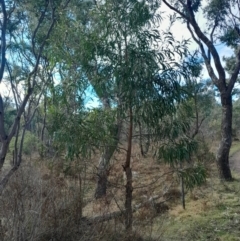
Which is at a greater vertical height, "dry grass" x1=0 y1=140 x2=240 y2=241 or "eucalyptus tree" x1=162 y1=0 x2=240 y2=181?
"eucalyptus tree" x1=162 y1=0 x2=240 y2=181

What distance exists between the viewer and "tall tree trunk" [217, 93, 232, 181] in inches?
430

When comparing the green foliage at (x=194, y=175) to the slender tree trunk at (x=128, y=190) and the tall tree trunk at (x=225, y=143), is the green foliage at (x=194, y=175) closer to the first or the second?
the slender tree trunk at (x=128, y=190)

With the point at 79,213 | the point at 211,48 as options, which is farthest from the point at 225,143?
the point at 79,213

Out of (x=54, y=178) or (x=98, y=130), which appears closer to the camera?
(x=98, y=130)

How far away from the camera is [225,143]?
35.8 feet

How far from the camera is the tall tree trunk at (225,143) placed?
10.9 m

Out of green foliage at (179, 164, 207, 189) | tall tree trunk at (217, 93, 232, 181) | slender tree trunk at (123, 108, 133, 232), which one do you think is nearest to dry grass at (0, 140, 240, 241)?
slender tree trunk at (123, 108, 133, 232)

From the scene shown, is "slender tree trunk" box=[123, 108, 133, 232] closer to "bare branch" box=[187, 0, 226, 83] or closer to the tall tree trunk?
the tall tree trunk

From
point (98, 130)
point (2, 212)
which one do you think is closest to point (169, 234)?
point (98, 130)

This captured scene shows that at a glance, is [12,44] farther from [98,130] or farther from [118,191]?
[98,130]

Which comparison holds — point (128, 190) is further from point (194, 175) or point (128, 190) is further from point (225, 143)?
point (225, 143)

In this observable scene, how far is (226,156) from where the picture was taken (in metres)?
11.0

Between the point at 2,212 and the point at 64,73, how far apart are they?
2441mm

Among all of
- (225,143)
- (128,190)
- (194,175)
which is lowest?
(128,190)
